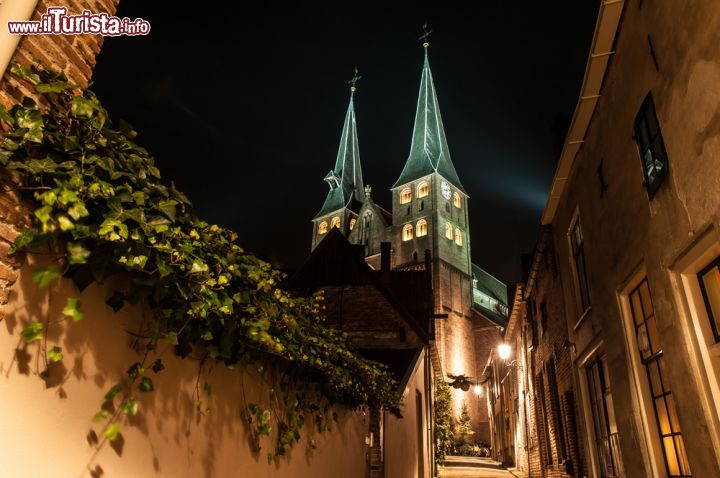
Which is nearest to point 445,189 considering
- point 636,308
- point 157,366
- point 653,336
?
point 636,308

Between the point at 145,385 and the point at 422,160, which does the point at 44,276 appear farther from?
the point at 422,160

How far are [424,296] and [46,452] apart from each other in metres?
17.7

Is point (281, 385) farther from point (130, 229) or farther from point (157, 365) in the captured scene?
point (130, 229)

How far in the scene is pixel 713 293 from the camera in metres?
3.97

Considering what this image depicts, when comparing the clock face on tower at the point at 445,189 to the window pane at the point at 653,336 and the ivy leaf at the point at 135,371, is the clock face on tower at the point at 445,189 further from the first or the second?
the ivy leaf at the point at 135,371

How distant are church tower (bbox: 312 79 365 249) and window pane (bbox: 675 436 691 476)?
194ft

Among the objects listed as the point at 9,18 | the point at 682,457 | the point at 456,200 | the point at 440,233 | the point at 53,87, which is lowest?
the point at 682,457

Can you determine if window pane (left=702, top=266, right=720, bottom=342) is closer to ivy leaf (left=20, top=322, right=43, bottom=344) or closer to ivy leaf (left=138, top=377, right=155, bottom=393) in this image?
ivy leaf (left=138, top=377, right=155, bottom=393)

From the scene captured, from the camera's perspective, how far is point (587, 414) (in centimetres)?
762

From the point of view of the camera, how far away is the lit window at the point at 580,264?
794 cm

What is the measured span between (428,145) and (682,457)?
58.9 m

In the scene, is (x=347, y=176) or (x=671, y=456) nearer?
(x=671, y=456)

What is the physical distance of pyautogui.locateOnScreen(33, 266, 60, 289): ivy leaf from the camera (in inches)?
78.7

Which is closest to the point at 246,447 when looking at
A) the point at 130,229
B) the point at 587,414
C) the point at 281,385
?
the point at 281,385
